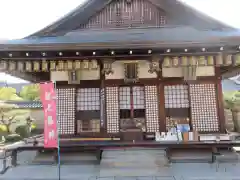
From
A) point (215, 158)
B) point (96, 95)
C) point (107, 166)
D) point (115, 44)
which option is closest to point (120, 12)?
point (115, 44)

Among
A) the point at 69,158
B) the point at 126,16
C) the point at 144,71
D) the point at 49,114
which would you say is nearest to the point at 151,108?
the point at 144,71

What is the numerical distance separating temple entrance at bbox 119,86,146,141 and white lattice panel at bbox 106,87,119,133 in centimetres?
22

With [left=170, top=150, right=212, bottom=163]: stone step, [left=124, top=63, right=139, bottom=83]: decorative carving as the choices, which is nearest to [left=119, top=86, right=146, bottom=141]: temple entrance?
[left=124, top=63, right=139, bottom=83]: decorative carving

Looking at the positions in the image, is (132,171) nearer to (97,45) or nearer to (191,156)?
(191,156)

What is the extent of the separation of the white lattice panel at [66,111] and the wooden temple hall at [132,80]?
41mm

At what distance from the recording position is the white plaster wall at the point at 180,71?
27.3ft

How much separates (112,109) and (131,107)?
82 cm

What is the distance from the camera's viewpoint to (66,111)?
332 inches

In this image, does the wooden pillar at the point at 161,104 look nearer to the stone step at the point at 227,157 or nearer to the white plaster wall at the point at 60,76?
the stone step at the point at 227,157

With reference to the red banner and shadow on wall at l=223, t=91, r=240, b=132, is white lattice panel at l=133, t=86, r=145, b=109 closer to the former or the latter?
the red banner

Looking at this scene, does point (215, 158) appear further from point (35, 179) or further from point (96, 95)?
point (35, 179)

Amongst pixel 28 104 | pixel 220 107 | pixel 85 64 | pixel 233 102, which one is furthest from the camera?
pixel 28 104

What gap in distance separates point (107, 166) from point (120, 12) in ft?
22.7

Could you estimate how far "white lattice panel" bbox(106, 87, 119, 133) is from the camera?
27.1 ft
